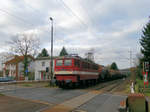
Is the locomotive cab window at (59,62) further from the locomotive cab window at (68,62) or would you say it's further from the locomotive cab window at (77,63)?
the locomotive cab window at (77,63)

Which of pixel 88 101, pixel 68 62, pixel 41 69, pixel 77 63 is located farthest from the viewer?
pixel 41 69

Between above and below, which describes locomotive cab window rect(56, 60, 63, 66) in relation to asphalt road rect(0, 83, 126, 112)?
above

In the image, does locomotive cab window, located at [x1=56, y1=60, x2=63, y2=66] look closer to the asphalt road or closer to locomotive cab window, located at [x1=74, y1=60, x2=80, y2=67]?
locomotive cab window, located at [x1=74, y1=60, x2=80, y2=67]

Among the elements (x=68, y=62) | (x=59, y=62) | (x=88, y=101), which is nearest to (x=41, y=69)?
(x=59, y=62)

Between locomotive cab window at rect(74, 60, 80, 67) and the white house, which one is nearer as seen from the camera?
locomotive cab window at rect(74, 60, 80, 67)

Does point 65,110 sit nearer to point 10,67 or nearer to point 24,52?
point 24,52

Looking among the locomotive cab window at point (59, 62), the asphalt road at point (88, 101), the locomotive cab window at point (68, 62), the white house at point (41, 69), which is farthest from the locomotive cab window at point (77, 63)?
the white house at point (41, 69)

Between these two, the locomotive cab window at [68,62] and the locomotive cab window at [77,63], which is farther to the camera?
the locomotive cab window at [77,63]

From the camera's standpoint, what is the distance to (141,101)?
640 centimetres

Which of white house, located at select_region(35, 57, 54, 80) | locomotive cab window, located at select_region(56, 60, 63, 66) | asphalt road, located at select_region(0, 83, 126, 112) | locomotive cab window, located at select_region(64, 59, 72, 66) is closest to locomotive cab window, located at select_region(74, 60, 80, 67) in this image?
locomotive cab window, located at select_region(64, 59, 72, 66)

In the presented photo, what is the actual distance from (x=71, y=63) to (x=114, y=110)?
33.7ft

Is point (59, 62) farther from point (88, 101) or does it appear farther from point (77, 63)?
point (88, 101)

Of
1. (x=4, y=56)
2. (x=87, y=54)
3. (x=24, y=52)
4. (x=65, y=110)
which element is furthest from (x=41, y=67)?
(x=65, y=110)

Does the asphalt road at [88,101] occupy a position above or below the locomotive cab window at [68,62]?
below
